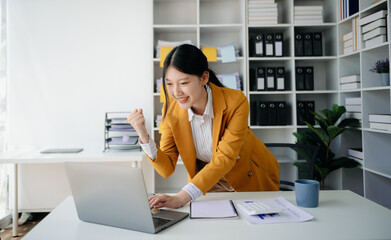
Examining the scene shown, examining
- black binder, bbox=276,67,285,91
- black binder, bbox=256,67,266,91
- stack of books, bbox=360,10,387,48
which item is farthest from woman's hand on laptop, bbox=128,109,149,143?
stack of books, bbox=360,10,387,48

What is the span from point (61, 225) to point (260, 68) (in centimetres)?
244

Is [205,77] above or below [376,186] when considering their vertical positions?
above

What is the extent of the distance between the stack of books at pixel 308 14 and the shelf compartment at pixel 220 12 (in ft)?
1.98

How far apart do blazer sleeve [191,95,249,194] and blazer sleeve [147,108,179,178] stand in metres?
0.21

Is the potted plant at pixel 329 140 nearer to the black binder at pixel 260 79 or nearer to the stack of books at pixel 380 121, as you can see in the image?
the stack of books at pixel 380 121

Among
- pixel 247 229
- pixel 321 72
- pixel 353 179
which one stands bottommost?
pixel 353 179

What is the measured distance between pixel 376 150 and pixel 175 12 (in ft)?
7.83

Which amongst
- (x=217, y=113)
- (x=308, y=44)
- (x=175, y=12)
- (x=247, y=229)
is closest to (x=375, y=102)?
(x=308, y=44)

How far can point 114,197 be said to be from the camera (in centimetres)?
95

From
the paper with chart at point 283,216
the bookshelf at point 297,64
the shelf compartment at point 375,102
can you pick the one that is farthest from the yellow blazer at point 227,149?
the shelf compartment at point 375,102

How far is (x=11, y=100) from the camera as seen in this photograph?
308 centimetres

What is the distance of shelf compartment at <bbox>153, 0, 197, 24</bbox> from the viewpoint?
3.28 meters

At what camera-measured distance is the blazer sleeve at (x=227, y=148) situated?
1.29 metres

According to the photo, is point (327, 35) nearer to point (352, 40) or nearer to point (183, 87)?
point (352, 40)
